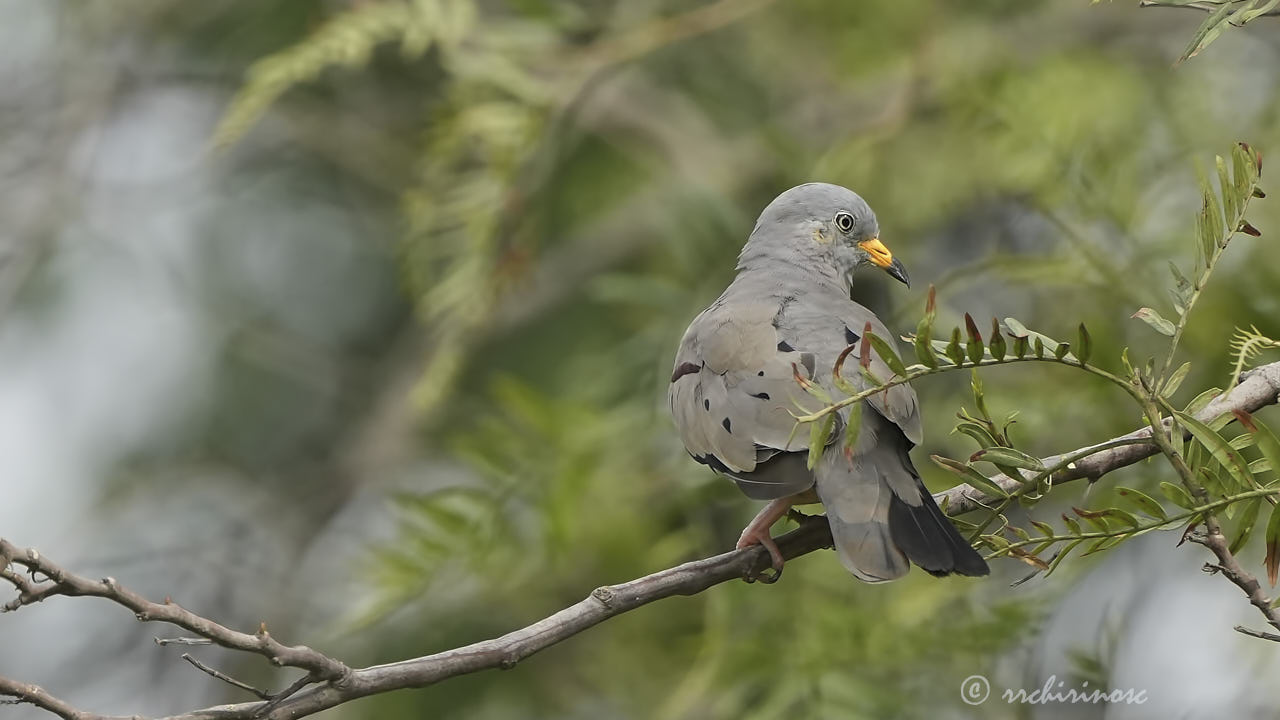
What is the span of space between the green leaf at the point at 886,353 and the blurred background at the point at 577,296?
6.01 ft

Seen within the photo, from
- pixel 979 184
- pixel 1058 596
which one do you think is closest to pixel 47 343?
pixel 979 184

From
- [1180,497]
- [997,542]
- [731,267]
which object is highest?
[731,267]

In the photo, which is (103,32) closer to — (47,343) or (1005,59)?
(47,343)

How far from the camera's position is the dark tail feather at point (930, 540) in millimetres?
2012

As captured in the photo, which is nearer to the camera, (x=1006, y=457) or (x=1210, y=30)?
(x=1210, y=30)

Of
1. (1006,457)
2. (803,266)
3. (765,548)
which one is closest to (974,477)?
(1006,457)

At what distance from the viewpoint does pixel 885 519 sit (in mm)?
2219

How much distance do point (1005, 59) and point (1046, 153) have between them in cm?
74

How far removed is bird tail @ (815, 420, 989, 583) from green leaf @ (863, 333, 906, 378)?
38cm

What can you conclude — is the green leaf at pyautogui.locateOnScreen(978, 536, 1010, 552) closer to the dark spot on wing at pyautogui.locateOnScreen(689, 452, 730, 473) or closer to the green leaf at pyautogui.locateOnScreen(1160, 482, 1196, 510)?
the green leaf at pyautogui.locateOnScreen(1160, 482, 1196, 510)

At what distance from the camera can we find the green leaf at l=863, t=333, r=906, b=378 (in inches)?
59.2

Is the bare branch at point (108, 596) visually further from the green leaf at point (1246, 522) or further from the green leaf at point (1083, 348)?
the green leaf at point (1246, 522)

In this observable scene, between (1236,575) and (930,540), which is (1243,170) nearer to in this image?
(1236,575)

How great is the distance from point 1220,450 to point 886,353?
39 centimetres
